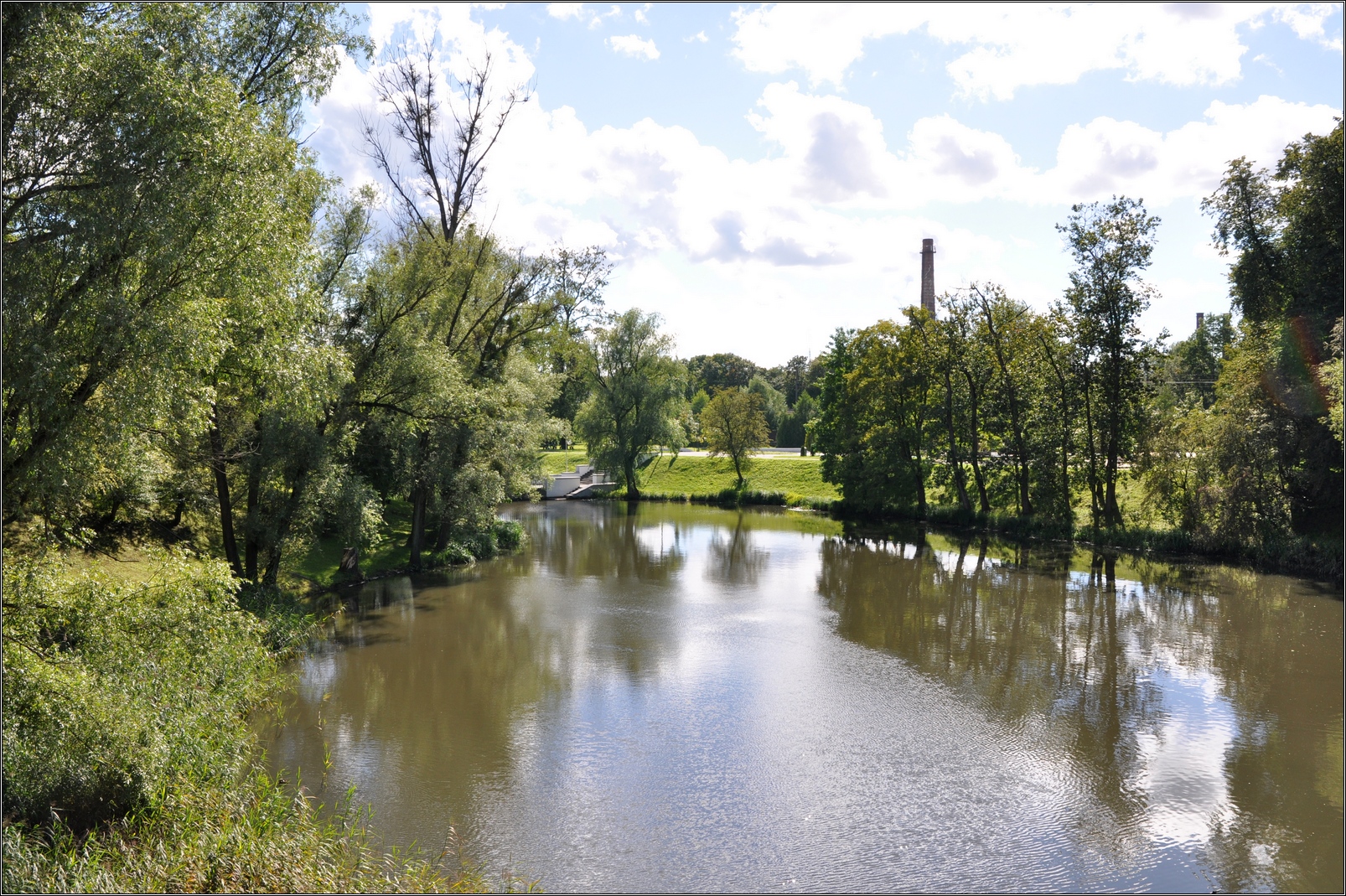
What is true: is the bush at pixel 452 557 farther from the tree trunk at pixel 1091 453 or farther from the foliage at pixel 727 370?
the foliage at pixel 727 370

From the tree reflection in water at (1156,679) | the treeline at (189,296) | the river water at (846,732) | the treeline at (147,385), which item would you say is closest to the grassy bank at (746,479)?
the tree reflection in water at (1156,679)

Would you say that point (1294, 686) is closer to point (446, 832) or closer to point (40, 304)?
point (446, 832)

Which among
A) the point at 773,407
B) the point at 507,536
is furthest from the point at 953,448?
the point at 773,407

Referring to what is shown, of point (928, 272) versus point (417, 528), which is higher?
point (928, 272)

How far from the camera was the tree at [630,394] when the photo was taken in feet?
154

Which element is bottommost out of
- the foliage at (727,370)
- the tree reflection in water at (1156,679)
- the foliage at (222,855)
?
the tree reflection in water at (1156,679)

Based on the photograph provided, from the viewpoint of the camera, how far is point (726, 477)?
52.8 m

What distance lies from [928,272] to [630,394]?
25.0m

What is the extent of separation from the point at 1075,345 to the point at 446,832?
29.1 meters

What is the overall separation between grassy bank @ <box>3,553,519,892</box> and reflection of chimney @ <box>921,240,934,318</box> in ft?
177

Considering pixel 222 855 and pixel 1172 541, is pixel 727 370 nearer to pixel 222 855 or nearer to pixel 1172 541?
pixel 1172 541

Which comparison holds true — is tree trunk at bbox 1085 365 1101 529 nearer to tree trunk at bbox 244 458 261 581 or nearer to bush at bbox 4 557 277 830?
tree trunk at bbox 244 458 261 581

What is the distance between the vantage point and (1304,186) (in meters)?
25.7

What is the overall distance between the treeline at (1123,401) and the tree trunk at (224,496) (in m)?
24.6
